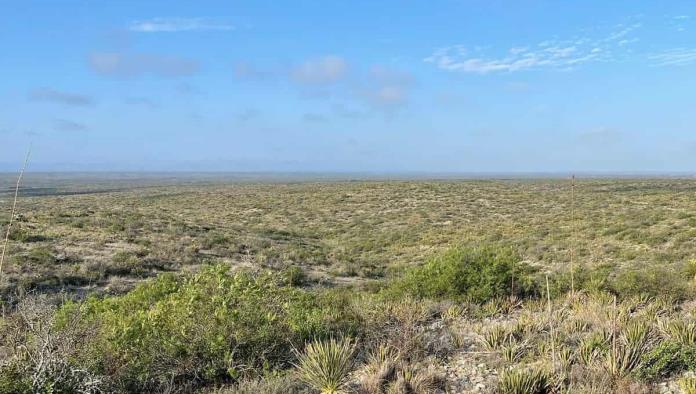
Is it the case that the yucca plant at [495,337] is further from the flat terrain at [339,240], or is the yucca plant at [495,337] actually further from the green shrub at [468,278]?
the flat terrain at [339,240]

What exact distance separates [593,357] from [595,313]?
77.4 inches

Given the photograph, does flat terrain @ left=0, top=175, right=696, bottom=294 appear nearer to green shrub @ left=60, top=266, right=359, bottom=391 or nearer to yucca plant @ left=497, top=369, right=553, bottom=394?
yucca plant @ left=497, top=369, right=553, bottom=394

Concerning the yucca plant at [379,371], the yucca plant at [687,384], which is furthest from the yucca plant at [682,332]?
the yucca plant at [379,371]

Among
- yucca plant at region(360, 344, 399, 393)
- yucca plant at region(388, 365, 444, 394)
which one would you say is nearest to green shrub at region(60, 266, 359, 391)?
yucca plant at region(360, 344, 399, 393)

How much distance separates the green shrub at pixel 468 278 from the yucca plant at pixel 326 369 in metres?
4.31

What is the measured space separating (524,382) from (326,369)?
81.7 inches

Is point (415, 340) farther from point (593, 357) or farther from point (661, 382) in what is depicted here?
point (661, 382)

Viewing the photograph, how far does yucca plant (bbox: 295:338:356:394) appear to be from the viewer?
17.5ft

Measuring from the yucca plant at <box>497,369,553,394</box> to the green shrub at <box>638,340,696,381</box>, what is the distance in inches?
42.3

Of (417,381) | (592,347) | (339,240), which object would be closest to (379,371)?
(417,381)

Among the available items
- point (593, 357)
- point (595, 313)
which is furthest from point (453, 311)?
point (593, 357)

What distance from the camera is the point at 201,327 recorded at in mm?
6055

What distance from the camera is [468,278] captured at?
9.88 m

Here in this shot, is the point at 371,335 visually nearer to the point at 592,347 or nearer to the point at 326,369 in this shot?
the point at 326,369
